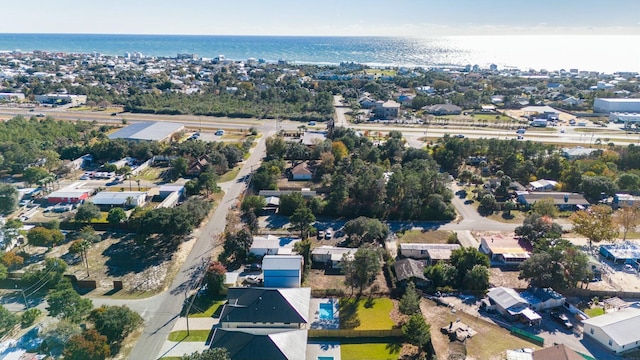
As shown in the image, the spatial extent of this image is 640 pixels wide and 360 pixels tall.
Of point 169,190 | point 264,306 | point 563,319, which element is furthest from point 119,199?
point 563,319

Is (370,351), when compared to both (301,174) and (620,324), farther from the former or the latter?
(301,174)

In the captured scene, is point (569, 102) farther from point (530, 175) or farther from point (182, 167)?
point (182, 167)

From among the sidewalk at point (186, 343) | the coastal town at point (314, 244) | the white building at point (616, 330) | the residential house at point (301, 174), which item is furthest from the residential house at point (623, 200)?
the sidewalk at point (186, 343)

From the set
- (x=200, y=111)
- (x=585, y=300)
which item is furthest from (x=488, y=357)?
(x=200, y=111)

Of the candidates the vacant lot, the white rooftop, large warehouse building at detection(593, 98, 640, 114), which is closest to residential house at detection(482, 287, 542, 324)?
the white rooftop

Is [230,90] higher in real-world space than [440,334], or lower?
higher

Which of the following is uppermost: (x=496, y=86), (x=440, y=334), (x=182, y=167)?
(x=496, y=86)

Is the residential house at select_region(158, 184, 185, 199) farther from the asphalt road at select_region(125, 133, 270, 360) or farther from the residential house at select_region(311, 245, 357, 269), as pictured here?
the residential house at select_region(311, 245, 357, 269)
